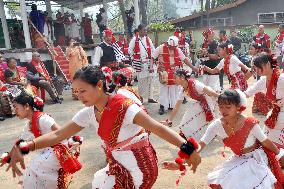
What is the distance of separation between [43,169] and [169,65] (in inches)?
214

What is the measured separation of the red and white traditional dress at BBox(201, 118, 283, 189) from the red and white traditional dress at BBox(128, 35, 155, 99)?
6336mm

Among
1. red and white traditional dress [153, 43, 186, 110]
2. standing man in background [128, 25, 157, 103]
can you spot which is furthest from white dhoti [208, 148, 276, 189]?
standing man in background [128, 25, 157, 103]

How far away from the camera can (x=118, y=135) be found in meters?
2.69

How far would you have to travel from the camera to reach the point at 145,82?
9.92 m

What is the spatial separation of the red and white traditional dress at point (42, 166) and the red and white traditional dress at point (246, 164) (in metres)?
1.56

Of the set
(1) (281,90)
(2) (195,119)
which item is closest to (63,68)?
(2) (195,119)

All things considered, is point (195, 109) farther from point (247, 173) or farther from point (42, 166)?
point (42, 166)

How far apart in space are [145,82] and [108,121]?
24.0ft

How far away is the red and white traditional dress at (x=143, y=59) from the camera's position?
971 centimetres

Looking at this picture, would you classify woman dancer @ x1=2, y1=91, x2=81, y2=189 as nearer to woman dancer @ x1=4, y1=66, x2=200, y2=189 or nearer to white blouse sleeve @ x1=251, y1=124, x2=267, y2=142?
woman dancer @ x1=4, y1=66, x2=200, y2=189

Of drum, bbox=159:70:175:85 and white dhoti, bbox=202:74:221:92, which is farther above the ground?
drum, bbox=159:70:175:85

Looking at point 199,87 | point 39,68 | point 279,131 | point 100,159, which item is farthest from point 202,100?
point 39,68

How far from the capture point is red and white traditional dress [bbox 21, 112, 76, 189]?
371 centimetres

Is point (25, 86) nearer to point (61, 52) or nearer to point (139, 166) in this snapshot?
point (61, 52)
